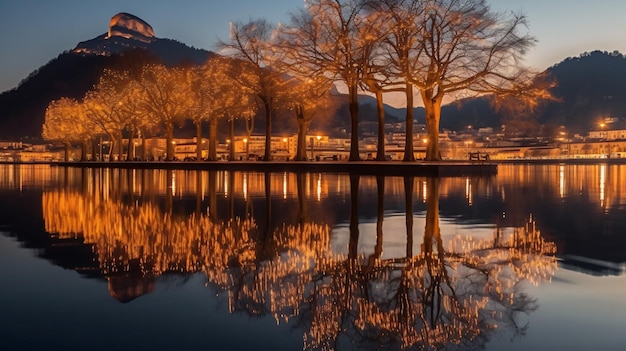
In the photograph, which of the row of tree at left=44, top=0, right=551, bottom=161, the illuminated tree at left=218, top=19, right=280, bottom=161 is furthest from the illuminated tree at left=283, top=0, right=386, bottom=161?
the illuminated tree at left=218, top=19, right=280, bottom=161

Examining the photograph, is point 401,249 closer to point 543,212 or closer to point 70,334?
point 70,334

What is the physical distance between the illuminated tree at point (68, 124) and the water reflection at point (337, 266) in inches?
2984

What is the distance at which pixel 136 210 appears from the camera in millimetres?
16812

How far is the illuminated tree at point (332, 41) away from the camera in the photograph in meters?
37.6

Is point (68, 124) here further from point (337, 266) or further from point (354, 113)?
point (337, 266)

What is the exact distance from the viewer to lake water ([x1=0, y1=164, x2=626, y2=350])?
541cm

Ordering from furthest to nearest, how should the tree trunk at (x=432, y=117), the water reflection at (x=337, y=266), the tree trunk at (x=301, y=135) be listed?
the tree trunk at (x=301, y=135), the tree trunk at (x=432, y=117), the water reflection at (x=337, y=266)

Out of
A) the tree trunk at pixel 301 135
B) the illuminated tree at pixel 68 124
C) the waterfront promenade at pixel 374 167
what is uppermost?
the illuminated tree at pixel 68 124

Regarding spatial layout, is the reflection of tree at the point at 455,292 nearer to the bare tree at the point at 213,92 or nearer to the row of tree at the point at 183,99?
the row of tree at the point at 183,99

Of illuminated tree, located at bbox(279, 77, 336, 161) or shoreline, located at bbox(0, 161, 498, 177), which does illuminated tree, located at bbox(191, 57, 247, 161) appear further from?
illuminated tree, located at bbox(279, 77, 336, 161)

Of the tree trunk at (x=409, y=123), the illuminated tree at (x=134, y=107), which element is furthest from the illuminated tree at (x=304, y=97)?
the illuminated tree at (x=134, y=107)

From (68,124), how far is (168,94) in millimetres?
29900

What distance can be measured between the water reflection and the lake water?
1.1 inches

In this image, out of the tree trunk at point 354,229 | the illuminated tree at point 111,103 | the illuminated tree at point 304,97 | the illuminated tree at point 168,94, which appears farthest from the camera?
the illuminated tree at point 111,103
